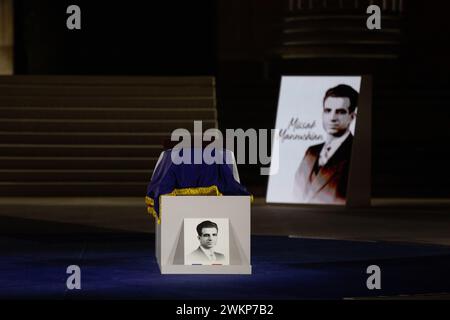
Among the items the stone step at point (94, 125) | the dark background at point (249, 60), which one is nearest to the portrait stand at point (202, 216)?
the dark background at point (249, 60)

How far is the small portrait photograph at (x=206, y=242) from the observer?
492 inches

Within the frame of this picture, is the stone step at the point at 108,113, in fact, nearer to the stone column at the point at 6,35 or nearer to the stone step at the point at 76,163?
the stone step at the point at 76,163

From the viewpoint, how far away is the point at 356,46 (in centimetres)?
2498

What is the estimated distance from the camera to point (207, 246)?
12547 millimetres

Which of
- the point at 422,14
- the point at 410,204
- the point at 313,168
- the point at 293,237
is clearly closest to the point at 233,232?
the point at 293,237

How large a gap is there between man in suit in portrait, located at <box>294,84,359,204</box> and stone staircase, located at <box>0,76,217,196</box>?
10.8 ft

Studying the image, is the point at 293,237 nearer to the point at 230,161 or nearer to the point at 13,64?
the point at 230,161

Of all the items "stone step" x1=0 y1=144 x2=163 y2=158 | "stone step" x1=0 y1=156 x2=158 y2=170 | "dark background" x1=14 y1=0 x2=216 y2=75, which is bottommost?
"stone step" x1=0 y1=156 x2=158 y2=170

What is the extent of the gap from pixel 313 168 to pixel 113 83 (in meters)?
6.10

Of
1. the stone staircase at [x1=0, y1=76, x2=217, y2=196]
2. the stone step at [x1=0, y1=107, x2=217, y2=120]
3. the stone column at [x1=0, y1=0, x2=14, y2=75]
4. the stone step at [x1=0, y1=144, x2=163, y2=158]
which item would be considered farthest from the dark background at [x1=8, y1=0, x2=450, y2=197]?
the stone step at [x1=0, y1=144, x2=163, y2=158]

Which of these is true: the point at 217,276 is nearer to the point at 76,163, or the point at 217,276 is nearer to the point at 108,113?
the point at 76,163

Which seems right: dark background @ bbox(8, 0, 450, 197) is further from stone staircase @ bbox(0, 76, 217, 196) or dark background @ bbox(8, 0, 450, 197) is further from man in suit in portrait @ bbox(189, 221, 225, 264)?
man in suit in portrait @ bbox(189, 221, 225, 264)

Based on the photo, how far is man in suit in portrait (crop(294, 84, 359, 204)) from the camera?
771 inches

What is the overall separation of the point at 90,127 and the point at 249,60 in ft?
16.6
